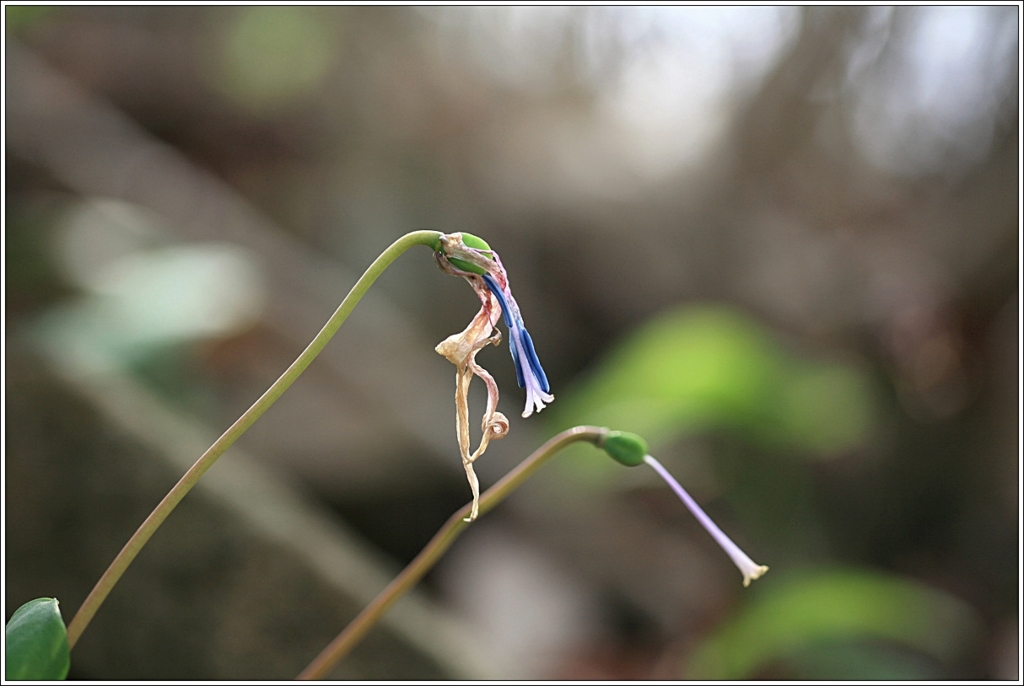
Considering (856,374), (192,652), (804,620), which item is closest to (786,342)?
(856,374)

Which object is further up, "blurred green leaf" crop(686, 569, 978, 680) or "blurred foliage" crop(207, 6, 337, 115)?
"blurred foliage" crop(207, 6, 337, 115)

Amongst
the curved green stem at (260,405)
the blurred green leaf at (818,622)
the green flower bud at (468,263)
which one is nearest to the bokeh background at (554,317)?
the blurred green leaf at (818,622)

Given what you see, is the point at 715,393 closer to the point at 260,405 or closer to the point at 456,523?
the point at 456,523

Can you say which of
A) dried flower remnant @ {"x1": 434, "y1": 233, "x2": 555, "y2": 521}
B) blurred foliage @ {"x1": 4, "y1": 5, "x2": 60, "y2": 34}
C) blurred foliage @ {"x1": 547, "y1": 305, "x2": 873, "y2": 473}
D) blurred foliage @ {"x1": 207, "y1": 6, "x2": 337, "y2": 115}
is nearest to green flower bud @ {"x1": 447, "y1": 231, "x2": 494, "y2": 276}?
dried flower remnant @ {"x1": 434, "y1": 233, "x2": 555, "y2": 521}

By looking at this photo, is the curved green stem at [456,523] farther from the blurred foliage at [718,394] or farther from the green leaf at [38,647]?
the blurred foliage at [718,394]

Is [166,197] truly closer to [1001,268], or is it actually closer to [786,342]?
[786,342]

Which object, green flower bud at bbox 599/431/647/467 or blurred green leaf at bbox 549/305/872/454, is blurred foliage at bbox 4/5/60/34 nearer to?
blurred green leaf at bbox 549/305/872/454
